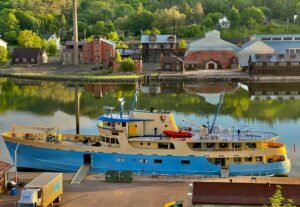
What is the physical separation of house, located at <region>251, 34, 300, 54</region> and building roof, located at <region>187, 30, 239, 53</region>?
5.65 m

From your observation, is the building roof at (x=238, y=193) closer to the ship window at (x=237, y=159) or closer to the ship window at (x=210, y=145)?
the ship window at (x=237, y=159)

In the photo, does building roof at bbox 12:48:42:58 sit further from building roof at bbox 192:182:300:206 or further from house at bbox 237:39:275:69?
building roof at bbox 192:182:300:206

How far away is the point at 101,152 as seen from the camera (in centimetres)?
2412

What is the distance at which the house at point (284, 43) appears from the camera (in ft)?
250

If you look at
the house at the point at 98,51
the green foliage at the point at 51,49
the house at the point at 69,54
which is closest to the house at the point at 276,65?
the house at the point at 98,51

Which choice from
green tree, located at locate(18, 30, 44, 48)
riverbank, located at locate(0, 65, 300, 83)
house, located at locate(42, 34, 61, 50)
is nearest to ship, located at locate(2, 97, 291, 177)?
riverbank, located at locate(0, 65, 300, 83)

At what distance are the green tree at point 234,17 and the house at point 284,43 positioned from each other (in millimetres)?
A: 27116

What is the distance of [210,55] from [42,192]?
2312 inches

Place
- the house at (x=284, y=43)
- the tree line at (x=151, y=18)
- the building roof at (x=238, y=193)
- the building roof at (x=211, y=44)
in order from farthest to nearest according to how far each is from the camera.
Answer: the tree line at (x=151, y=18), the house at (x=284, y=43), the building roof at (x=211, y=44), the building roof at (x=238, y=193)

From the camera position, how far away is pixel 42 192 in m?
18.6

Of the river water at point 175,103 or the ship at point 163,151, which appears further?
the river water at point 175,103

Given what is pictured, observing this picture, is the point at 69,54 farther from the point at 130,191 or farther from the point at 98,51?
the point at 130,191

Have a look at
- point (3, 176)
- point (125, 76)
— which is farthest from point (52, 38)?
point (3, 176)

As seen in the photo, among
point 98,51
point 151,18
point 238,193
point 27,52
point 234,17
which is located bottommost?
point 238,193
